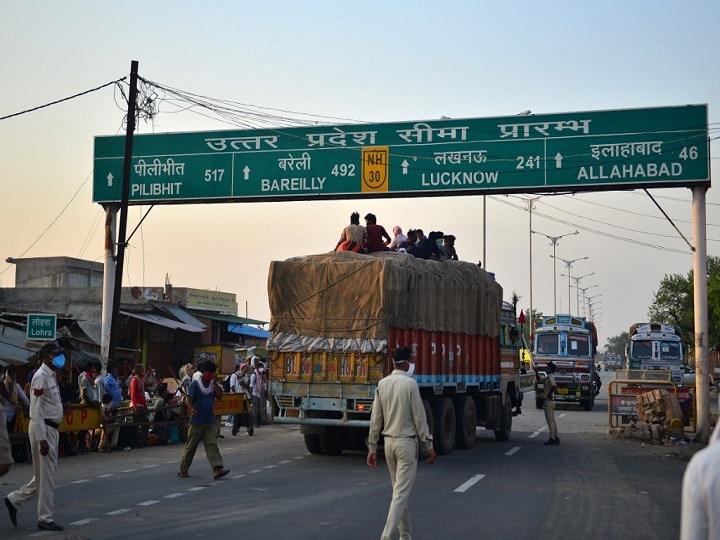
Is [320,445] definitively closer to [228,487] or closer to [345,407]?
[345,407]

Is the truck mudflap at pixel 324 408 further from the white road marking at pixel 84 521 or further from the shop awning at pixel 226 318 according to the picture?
the shop awning at pixel 226 318

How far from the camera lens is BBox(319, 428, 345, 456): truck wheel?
56.5 ft

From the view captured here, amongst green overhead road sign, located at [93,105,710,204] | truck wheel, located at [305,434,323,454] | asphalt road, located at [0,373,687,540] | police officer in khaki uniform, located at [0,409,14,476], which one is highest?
green overhead road sign, located at [93,105,710,204]

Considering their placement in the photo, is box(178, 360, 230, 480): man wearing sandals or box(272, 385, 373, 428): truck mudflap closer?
box(178, 360, 230, 480): man wearing sandals

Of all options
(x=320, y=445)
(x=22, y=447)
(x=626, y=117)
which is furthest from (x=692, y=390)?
(x=22, y=447)

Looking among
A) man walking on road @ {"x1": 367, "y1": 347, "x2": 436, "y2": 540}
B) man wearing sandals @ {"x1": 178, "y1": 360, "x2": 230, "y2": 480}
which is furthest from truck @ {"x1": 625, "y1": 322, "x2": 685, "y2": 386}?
man walking on road @ {"x1": 367, "y1": 347, "x2": 436, "y2": 540}

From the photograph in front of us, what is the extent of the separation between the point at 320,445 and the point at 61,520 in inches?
305

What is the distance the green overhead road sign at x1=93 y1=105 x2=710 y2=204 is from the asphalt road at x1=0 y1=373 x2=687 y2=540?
635 centimetres

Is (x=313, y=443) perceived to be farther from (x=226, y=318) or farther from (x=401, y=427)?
(x=226, y=318)

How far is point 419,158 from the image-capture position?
2206cm

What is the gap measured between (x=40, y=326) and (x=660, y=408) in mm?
14669

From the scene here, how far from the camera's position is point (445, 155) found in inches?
862

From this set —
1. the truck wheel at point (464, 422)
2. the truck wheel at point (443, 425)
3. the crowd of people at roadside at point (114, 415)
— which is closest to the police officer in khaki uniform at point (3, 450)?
the crowd of people at roadside at point (114, 415)

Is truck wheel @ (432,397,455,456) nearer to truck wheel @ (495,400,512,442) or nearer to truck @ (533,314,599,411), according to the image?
truck wheel @ (495,400,512,442)
